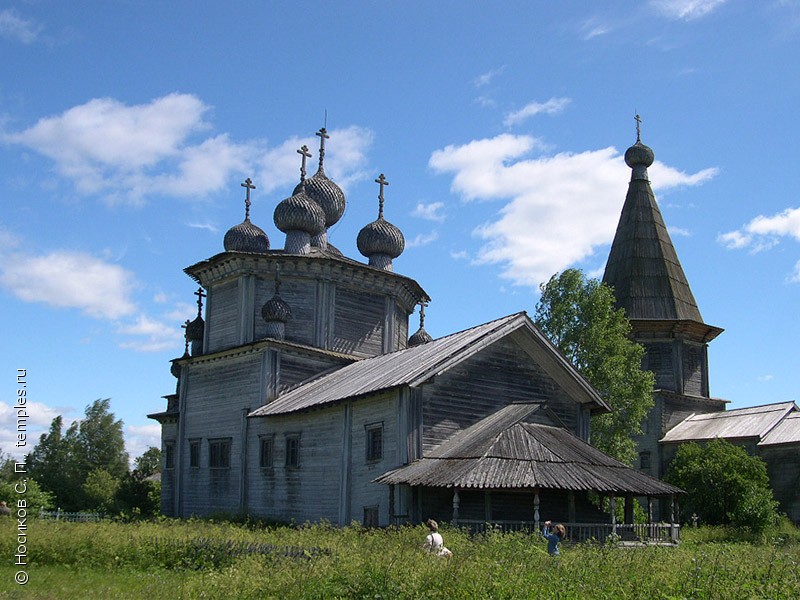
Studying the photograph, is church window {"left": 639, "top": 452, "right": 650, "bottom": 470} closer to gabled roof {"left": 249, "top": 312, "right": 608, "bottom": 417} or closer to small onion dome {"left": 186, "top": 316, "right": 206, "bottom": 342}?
gabled roof {"left": 249, "top": 312, "right": 608, "bottom": 417}

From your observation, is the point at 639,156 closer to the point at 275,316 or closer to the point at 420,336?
the point at 420,336

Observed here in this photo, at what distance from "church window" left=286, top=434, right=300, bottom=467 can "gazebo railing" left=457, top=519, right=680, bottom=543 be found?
7489mm

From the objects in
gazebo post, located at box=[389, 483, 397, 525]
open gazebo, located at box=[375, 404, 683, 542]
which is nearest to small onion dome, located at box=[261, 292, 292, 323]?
open gazebo, located at box=[375, 404, 683, 542]

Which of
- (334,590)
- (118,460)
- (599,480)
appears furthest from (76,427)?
(334,590)

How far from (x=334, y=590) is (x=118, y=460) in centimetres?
4963

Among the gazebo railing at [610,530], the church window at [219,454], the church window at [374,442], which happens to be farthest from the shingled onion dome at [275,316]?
the gazebo railing at [610,530]

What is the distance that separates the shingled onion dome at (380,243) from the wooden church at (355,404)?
74mm

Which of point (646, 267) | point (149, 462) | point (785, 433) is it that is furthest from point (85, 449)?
point (785, 433)

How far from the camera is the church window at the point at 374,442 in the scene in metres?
22.9

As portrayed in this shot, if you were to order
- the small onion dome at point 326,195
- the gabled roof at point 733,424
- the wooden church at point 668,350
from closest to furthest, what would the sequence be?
1. the small onion dome at point 326,195
2. the gabled roof at point 733,424
3. the wooden church at point 668,350

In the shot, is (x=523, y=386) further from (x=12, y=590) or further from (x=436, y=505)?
(x=12, y=590)

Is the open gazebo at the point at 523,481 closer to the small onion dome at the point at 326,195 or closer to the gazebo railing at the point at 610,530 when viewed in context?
the gazebo railing at the point at 610,530

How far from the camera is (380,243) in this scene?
34.3m

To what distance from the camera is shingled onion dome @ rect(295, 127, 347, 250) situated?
3553 cm
